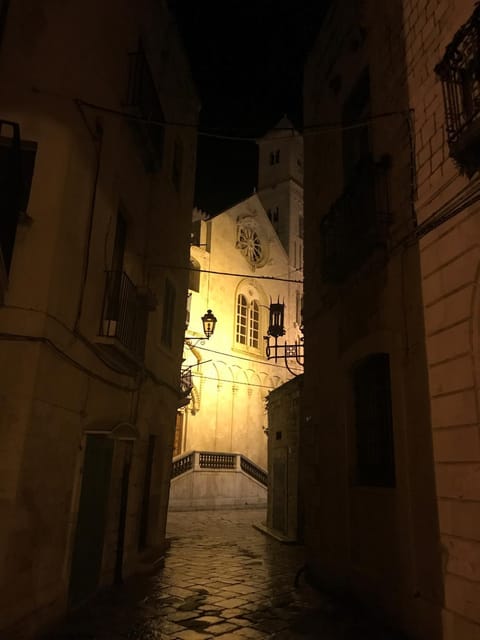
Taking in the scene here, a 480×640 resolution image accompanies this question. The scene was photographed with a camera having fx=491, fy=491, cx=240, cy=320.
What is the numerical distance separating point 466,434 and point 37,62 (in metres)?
6.55

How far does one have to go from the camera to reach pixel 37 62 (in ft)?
20.2

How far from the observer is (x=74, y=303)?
5.99m

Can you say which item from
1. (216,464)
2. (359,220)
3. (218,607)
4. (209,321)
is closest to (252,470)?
(216,464)

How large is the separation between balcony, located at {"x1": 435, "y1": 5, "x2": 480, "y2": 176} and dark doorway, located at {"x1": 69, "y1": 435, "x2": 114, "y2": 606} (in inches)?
220

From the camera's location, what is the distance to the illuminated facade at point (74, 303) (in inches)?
199

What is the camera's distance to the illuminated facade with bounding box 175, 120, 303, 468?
79.1 feet

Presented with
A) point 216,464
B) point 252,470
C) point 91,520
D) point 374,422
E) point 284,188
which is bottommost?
point 91,520

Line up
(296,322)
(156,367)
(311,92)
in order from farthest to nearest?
(296,322) → (311,92) → (156,367)

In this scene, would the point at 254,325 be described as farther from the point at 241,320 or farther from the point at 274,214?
the point at 274,214

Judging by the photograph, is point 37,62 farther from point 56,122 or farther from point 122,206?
point 122,206

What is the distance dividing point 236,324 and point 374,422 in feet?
65.2

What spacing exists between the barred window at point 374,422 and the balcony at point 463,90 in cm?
293

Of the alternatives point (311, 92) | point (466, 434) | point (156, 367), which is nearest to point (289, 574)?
point (156, 367)

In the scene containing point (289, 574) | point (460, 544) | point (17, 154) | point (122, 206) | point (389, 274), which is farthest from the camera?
point (289, 574)
